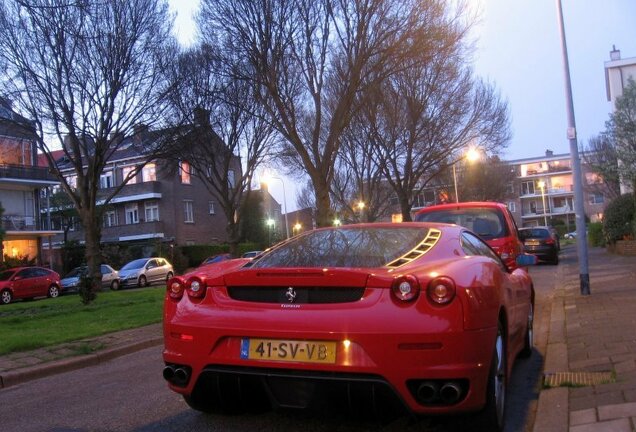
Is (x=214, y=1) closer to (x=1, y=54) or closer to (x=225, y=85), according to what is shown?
(x=225, y=85)

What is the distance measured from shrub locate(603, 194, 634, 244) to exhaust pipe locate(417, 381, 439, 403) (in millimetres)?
21769

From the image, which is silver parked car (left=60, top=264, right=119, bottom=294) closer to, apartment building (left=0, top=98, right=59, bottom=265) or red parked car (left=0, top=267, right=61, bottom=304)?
red parked car (left=0, top=267, right=61, bottom=304)

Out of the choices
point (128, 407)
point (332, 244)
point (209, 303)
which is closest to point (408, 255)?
point (332, 244)

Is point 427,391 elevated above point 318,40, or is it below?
below

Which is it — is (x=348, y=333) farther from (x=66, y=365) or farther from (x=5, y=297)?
(x=5, y=297)

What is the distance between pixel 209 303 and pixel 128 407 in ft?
5.75

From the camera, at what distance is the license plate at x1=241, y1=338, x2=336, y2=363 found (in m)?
3.41

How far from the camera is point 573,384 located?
185 inches

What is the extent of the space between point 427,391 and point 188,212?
48.5 m

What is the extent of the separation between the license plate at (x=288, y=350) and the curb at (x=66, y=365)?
414 cm

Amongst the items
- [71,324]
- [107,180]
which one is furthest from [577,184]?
[107,180]

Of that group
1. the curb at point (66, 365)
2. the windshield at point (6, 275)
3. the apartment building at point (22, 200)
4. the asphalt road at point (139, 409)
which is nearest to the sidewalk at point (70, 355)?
the curb at point (66, 365)

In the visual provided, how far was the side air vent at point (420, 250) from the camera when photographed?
379 cm

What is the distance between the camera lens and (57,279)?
27922 millimetres
